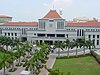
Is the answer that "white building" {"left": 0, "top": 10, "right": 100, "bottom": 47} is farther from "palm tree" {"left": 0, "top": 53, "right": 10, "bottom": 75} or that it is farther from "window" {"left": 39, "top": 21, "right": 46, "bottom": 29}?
"palm tree" {"left": 0, "top": 53, "right": 10, "bottom": 75}

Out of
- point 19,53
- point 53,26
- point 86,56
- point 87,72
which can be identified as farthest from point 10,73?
point 53,26

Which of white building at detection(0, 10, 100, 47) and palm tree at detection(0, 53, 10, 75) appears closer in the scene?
palm tree at detection(0, 53, 10, 75)

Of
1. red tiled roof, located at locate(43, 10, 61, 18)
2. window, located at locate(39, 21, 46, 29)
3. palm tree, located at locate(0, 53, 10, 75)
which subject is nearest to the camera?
palm tree, located at locate(0, 53, 10, 75)

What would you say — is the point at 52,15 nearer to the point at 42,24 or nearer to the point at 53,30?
the point at 42,24

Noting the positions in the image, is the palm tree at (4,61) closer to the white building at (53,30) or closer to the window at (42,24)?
the white building at (53,30)

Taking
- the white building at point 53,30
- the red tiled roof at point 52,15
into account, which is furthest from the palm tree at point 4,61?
the red tiled roof at point 52,15

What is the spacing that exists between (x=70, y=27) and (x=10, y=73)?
5169cm

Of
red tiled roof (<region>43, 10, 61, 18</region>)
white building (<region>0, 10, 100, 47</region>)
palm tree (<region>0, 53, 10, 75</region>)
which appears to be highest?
red tiled roof (<region>43, 10, 61, 18</region>)

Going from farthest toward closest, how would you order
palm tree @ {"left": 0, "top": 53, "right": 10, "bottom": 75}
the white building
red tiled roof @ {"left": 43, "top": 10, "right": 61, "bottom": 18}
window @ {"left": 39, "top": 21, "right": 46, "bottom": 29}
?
red tiled roof @ {"left": 43, "top": 10, "right": 61, "bottom": 18} → window @ {"left": 39, "top": 21, "right": 46, "bottom": 29} → the white building → palm tree @ {"left": 0, "top": 53, "right": 10, "bottom": 75}

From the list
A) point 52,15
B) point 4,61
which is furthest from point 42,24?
point 4,61

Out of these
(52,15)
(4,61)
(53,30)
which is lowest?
(4,61)

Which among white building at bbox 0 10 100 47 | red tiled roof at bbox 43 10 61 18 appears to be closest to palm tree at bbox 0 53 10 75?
white building at bbox 0 10 100 47

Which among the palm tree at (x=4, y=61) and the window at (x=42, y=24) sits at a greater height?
the window at (x=42, y=24)

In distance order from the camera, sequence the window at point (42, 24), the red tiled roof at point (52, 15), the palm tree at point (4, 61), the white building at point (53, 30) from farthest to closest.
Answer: the red tiled roof at point (52, 15)
the window at point (42, 24)
the white building at point (53, 30)
the palm tree at point (4, 61)
